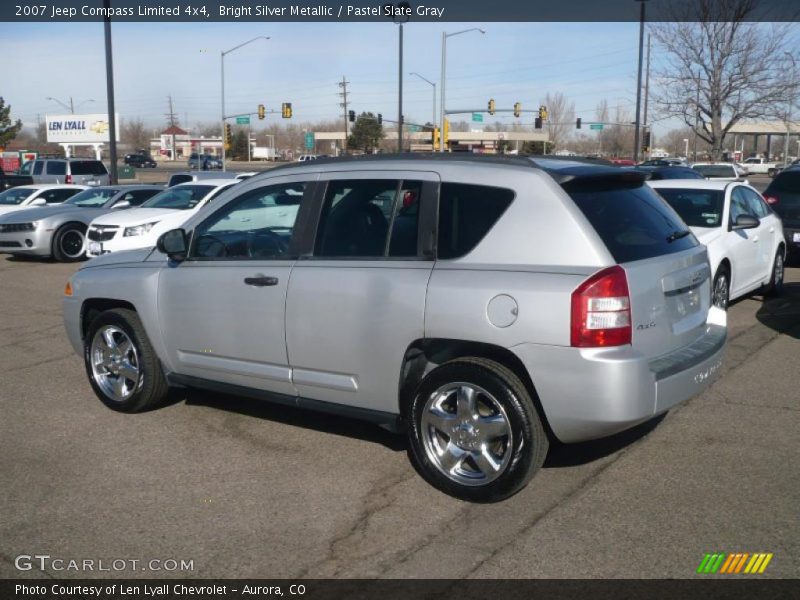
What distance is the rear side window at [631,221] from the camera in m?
4.41

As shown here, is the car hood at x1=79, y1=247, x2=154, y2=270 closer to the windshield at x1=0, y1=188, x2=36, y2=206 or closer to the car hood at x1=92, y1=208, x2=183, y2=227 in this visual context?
the car hood at x1=92, y1=208, x2=183, y2=227

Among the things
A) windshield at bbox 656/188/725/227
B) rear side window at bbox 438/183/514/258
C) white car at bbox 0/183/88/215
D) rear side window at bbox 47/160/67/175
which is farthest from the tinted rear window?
rear side window at bbox 438/183/514/258

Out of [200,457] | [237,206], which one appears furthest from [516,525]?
[237,206]

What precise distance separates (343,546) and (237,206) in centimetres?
256

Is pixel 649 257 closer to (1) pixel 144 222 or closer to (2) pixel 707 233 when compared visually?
(2) pixel 707 233

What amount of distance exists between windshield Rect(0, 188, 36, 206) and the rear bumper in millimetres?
18868

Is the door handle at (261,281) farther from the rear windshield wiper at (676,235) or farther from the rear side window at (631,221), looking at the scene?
the rear windshield wiper at (676,235)

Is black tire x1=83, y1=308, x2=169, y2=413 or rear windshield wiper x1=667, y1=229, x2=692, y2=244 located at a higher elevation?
rear windshield wiper x1=667, y1=229, x2=692, y2=244

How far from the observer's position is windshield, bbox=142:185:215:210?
15781mm

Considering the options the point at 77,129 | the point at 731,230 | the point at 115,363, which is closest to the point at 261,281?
the point at 115,363

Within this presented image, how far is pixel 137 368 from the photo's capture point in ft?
20.0

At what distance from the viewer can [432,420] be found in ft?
15.2

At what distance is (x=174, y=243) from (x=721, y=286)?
608 centimetres
